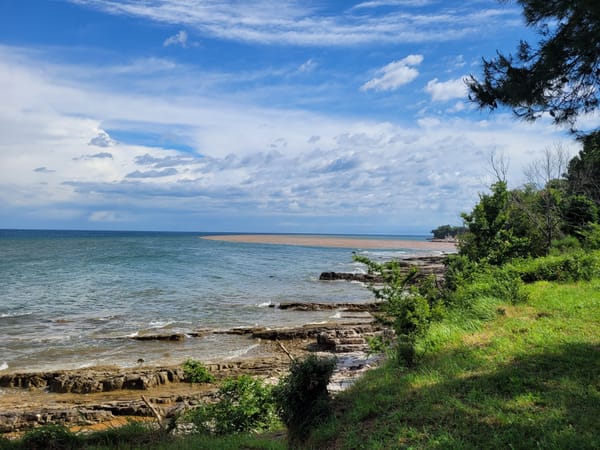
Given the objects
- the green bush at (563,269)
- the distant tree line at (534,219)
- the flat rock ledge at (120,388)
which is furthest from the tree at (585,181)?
the flat rock ledge at (120,388)

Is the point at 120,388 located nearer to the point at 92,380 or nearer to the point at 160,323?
the point at 92,380

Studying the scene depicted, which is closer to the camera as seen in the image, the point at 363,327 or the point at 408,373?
the point at 408,373

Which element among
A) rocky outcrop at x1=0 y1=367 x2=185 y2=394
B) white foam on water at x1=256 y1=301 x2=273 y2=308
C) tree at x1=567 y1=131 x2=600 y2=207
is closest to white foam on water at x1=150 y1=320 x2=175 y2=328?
Result: white foam on water at x1=256 y1=301 x2=273 y2=308

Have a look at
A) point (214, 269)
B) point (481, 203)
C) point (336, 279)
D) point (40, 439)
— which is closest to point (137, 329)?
point (40, 439)

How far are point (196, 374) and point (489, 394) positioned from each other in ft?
31.3

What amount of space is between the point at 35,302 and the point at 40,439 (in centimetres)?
2394

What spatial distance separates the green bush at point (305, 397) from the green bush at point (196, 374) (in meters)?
6.87

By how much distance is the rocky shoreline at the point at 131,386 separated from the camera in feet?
34.5

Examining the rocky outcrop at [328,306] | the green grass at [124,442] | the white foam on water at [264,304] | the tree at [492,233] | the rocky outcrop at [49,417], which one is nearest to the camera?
the green grass at [124,442]

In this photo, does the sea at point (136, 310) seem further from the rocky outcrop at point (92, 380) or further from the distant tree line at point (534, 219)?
the distant tree line at point (534, 219)

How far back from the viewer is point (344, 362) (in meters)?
13.6

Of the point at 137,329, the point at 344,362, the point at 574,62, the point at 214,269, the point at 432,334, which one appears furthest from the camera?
the point at 214,269

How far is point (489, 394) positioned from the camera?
6.52 metres

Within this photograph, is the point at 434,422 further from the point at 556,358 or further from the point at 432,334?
the point at 432,334
